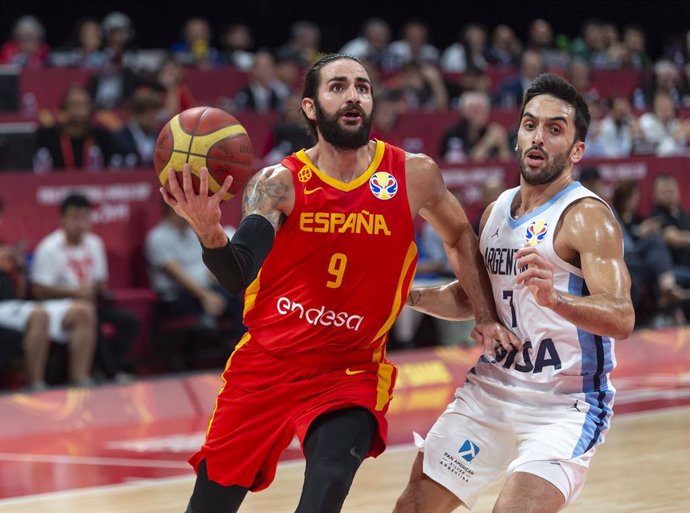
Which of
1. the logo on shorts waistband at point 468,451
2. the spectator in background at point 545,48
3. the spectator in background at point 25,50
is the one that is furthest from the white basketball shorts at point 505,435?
the spectator in background at point 545,48

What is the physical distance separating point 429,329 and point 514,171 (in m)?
1.78

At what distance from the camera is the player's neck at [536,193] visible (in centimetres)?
472

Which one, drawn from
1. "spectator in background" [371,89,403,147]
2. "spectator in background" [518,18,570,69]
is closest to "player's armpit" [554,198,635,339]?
"spectator in background" [371,89,403,147]

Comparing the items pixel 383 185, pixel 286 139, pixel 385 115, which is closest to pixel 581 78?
pixel 385 115

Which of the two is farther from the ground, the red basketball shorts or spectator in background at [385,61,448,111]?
spectator in background at [385,61,448,111]

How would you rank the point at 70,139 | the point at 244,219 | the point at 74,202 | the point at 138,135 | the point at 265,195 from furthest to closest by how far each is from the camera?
1. the point at 138,135
2. the point at 70,139
3. the point at 74,202
4. the point at 265,195
5. the point at 244,219

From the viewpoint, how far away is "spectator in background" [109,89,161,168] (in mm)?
10594

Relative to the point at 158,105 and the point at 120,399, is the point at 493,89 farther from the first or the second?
the point at 120,399

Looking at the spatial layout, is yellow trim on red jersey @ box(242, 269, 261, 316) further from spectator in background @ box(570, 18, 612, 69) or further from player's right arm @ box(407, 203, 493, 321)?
spectator in background @ box(570, 18, 612, 69)

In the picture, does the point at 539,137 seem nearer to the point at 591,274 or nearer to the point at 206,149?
the point at 591,274

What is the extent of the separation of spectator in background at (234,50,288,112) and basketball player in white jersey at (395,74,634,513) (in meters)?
8.14

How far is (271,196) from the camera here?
178 inches

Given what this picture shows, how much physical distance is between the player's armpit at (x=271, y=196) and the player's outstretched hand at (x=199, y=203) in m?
0.53

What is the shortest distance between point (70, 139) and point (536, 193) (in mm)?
6399
